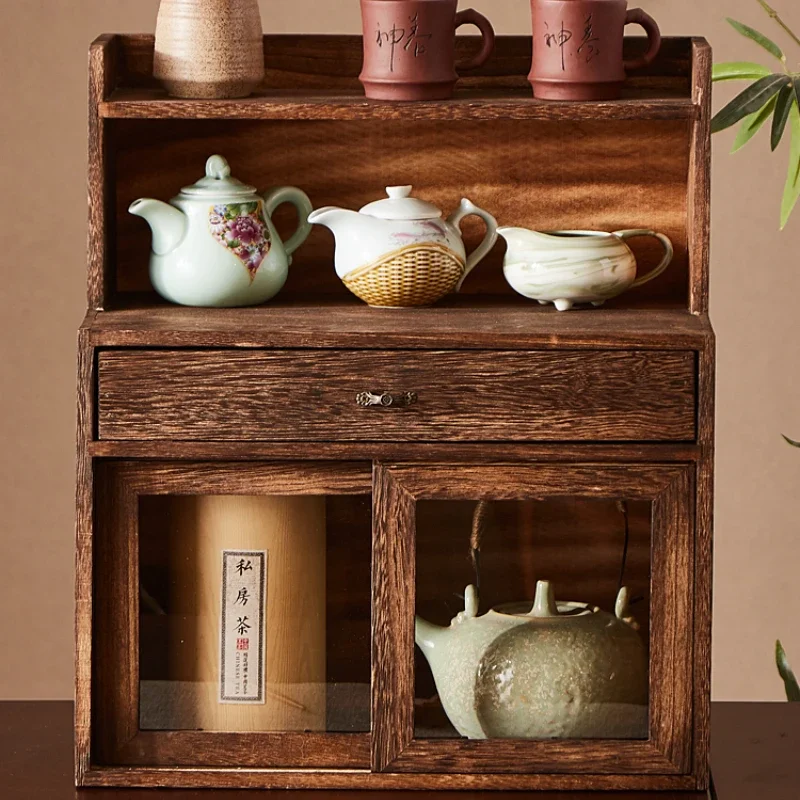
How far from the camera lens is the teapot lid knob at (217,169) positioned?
1.56 m

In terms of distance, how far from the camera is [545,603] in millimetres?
1493

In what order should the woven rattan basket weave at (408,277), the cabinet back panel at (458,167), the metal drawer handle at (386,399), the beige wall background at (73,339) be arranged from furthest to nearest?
the beige wall background at (73,339)
the cabinet back panel at (458,167)
the woven rattan basket weave at (408,277)
the metal drawer handle at (386,399)

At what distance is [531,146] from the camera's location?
64.9 inches

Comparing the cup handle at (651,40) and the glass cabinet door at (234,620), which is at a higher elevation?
the cup handle at (651,40)

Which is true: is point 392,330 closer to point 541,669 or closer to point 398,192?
point 398,192

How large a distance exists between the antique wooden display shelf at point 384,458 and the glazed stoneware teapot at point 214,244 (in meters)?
0.03

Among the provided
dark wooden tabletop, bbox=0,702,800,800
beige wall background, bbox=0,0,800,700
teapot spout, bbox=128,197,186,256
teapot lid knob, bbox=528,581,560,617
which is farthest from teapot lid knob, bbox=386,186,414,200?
beige wall background, bbox=0,0,800,700

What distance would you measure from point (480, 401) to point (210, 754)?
44cm

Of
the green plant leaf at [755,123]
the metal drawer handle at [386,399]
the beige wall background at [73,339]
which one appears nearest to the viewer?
the metal drawer handle at [386,399]

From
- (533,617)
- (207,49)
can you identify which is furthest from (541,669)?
(207,49)

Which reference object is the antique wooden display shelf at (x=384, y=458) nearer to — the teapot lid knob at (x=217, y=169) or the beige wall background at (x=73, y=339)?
the teapot lid knob at (x=217, y=169)

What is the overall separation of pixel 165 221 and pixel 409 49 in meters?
0.30

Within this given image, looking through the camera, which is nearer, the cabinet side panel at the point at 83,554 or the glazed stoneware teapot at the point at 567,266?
the cabinet side panel at the point at 83,554

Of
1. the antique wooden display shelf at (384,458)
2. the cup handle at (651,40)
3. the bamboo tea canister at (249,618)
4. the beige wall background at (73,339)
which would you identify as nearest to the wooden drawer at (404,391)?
the antique wooden display shelf at (384,458)
